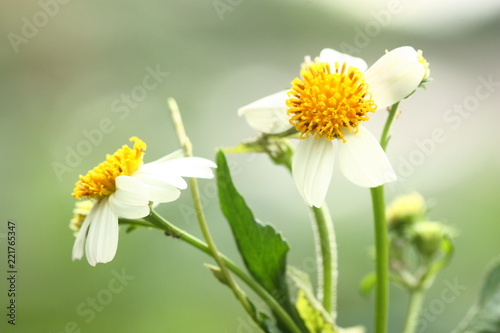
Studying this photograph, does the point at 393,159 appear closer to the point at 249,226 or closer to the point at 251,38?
the point at 251,38

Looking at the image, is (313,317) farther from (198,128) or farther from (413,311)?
(198,128)

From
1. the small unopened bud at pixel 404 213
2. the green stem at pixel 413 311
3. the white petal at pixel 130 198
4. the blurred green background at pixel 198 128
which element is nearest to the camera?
the white petal at pixel 130 198

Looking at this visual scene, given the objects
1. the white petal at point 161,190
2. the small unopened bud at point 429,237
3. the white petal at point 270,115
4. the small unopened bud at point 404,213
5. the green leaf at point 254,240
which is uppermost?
the white petal at point 270,115

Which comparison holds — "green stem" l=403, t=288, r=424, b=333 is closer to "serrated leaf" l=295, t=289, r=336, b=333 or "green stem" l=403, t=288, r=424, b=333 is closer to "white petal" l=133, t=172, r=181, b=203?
"serrated leaf" l=295, t=289, r=336, b=333

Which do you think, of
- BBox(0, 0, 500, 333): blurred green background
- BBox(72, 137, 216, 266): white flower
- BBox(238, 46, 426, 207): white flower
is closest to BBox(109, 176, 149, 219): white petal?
BBox(72, 137, 216, 266): white flower

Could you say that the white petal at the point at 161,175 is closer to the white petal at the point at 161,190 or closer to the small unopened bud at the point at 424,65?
the white petal at the point at 161,190

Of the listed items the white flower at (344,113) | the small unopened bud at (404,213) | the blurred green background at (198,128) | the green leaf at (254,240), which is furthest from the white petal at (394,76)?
the blurred green background at (198,128)

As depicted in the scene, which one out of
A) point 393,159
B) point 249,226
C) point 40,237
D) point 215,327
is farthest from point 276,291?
point 393,159
